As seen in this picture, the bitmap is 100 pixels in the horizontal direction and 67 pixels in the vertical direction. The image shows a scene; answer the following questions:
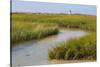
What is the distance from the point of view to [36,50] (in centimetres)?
188

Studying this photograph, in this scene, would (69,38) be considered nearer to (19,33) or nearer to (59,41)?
(59,41)

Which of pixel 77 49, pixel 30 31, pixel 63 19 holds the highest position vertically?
pixel 63 19

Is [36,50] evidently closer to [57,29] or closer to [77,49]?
[57,29]

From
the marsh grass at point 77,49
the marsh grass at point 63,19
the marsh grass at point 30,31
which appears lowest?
the marsh grass at point 77,49

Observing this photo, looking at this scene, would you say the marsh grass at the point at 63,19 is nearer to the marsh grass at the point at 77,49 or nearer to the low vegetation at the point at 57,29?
the low vegetation at the point at 57,29

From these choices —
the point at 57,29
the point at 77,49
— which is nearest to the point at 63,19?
the point at 57,29

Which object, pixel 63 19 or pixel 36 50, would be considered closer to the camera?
pixel 36 50

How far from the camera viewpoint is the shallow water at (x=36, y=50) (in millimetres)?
1814

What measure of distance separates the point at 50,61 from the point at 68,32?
15.1 inches

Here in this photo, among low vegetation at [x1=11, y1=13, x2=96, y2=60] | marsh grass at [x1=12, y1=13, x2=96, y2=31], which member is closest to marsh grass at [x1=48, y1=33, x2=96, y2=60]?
low vegetation at [x1=11, y1=13, x2=96, y2=60]

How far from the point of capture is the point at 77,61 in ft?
6.65

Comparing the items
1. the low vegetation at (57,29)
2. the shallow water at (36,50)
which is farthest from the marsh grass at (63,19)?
the shallow water at (36,50)
